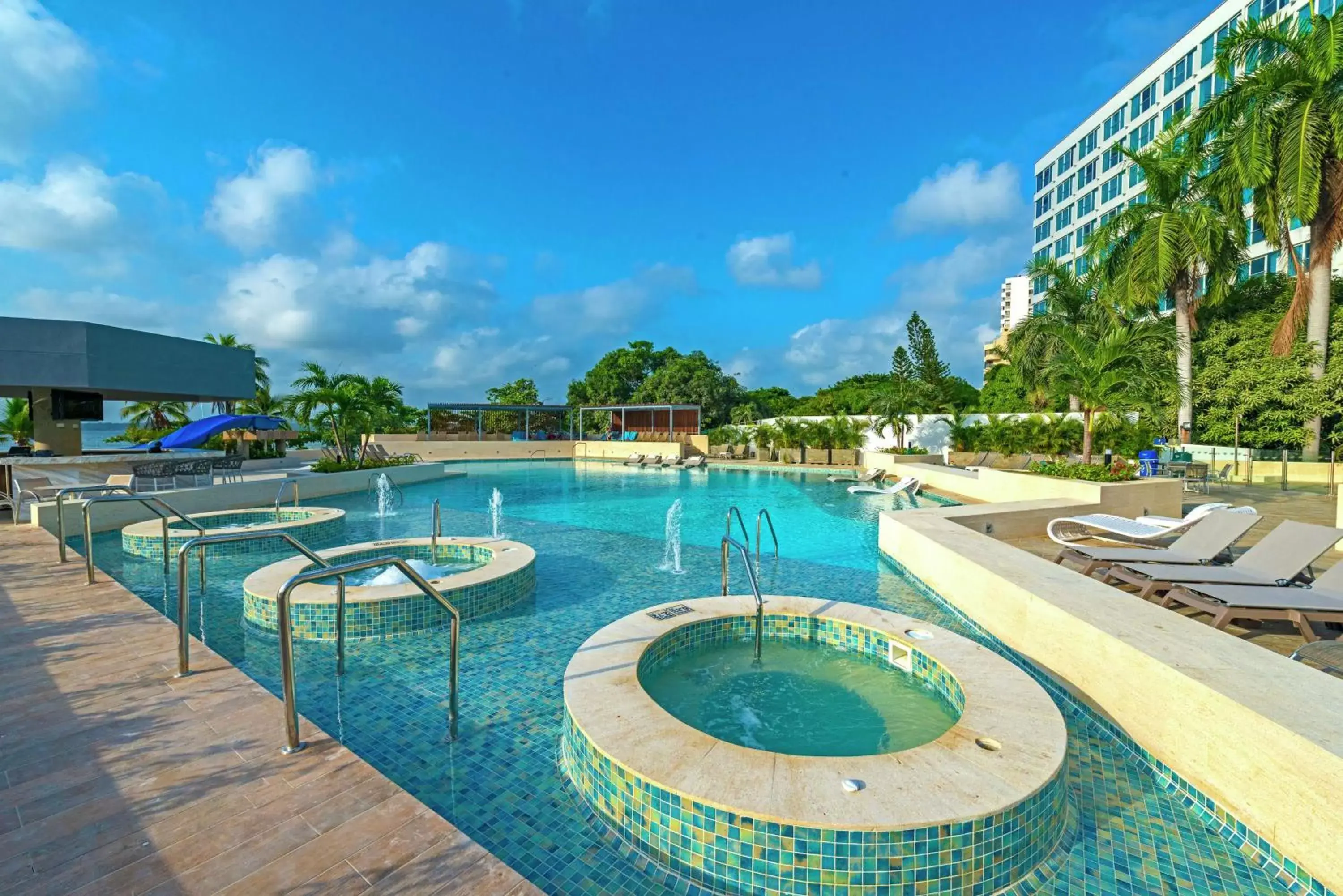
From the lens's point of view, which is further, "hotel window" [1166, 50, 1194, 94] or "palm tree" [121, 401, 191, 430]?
"hotel window" [1166, 50, 1194, 94]

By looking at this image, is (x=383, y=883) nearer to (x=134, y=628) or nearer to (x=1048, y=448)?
(x=134, y=628)

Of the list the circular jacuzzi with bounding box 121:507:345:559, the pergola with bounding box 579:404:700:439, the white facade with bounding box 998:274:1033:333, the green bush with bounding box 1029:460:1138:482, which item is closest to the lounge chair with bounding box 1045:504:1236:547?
the green bush with bounding box 1029:460:1138:482

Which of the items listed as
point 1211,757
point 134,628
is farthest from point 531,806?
point 134,628

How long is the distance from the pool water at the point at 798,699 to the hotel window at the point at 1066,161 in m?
48.5

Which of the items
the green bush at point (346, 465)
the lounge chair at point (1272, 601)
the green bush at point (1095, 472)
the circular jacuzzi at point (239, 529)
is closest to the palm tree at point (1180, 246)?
the green bush at point (1095, 472)

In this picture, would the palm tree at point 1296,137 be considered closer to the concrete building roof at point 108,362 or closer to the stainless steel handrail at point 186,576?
the stainless steel handrail at point 186,576

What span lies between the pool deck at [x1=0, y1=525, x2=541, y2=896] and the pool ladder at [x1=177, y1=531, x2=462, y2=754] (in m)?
0.14

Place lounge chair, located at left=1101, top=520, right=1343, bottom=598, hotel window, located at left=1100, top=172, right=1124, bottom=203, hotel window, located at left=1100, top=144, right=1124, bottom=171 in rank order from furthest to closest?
hotel window, located at left=1100, top=144, right=1124, bottom=171 < hotel window, located at left=1100, top=172, right=1124, bottom=203 < lounge chair, located at left=1101, top=520, right=1343, bottom=598

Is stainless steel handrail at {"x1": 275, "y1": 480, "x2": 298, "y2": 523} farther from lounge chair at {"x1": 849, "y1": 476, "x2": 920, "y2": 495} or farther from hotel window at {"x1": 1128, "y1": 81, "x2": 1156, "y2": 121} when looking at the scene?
hotel window at {"x1": 1128, "y1": 81, "x2": 1156, "y2": 121}

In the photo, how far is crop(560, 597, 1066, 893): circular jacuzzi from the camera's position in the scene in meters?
2.34

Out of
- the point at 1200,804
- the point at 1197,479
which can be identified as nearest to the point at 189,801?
the point at 1200,804

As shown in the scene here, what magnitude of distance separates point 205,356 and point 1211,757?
20.8 m

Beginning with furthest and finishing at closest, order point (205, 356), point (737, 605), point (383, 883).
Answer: point (205, 356) → point (737, 605) → point (383, 883)

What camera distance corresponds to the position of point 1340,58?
1503 cm
